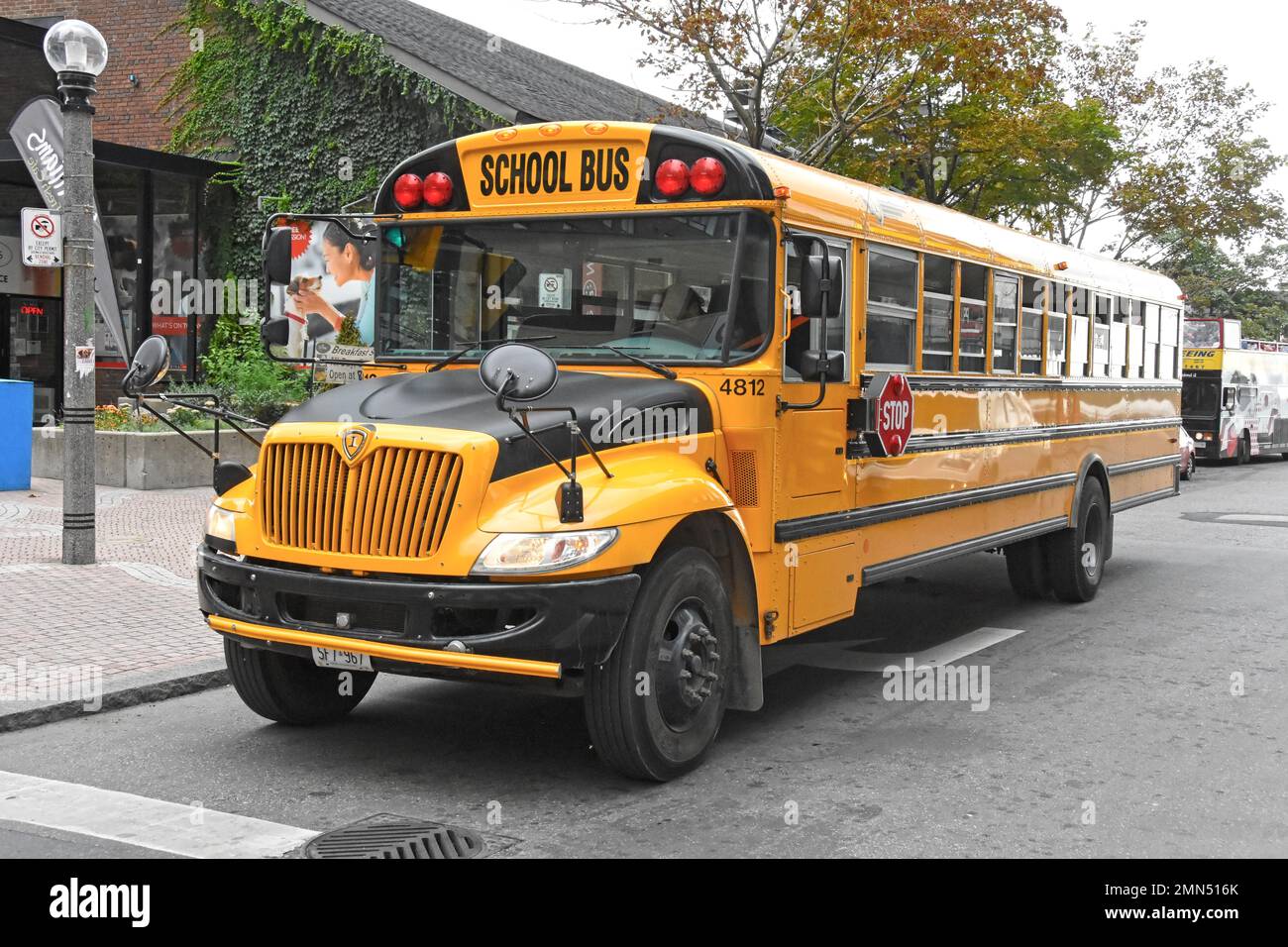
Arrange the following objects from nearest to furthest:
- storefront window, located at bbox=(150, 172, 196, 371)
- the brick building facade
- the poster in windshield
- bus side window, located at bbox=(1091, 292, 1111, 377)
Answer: bus side window, located at bbox=(1091, 292, 1111, 377)
the poster in windshield
storefront window, located at bbox=(150, 172, 196, 371)
the brick building facade

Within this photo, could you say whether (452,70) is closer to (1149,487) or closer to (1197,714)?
(1149,487)

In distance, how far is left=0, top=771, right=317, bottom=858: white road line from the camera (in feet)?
15.6

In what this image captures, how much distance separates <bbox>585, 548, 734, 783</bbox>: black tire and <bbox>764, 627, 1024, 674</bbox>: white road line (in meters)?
2.26

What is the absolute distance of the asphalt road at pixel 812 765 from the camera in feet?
16.5

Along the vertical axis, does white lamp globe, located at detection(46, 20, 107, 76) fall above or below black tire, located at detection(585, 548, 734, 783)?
above

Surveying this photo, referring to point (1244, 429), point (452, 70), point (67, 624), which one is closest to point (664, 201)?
point (67, 624)

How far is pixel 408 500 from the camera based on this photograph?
525 centimetres

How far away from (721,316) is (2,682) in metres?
4.00

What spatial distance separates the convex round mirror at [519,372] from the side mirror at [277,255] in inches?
90.3

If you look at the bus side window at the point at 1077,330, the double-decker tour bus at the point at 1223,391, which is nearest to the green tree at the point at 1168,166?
the double-decker tour bus at the point at 1223,391

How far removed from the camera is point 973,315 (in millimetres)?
8609

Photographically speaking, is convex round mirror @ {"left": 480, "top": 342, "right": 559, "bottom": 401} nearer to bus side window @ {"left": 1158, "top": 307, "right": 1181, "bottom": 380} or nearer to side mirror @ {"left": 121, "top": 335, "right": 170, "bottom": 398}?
side mirror @ {"left": 121, "top": 335, "right": 170, "bottom": 398}

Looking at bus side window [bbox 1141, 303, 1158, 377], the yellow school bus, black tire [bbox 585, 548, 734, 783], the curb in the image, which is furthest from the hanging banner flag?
black tire [bbox 585, 548, 734, 783]

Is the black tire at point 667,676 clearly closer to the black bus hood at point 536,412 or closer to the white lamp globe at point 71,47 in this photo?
the black bus hood at point 536,412
